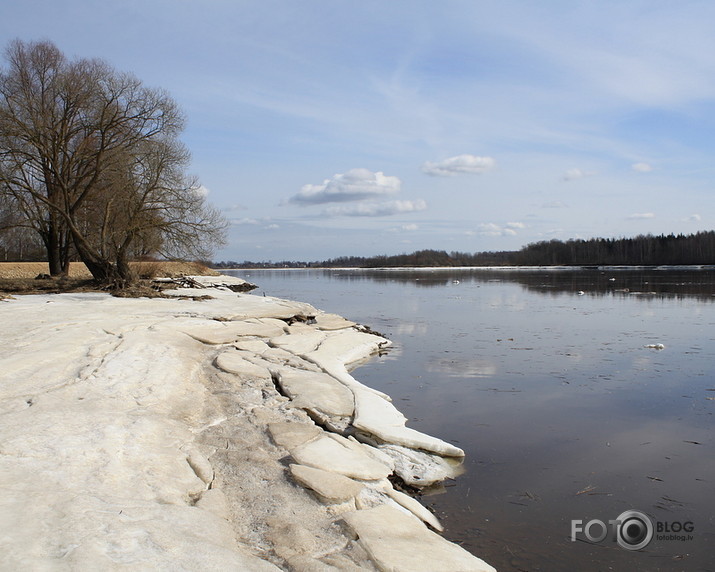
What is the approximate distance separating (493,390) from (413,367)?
227 centimetres

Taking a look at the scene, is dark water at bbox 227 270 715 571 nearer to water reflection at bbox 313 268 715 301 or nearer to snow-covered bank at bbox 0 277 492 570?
snow-covered bank at bbox 0 277 492 570

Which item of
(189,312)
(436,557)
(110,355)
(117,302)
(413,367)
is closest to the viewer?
(436,557)

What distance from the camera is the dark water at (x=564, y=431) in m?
4.17

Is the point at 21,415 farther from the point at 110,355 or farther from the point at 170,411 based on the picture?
the point at 110,355

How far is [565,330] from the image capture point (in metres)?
15.3

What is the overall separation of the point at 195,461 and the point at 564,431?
4.34 m

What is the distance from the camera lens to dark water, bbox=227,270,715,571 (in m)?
4.17

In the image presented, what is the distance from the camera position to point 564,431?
21.7ft

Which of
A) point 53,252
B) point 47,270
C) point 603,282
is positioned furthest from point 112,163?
point 603,282

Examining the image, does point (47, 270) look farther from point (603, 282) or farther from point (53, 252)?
point (603, 282)

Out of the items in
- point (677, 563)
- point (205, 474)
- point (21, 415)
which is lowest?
point (677, 563)

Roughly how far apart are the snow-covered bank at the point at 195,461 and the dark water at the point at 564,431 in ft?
1.84

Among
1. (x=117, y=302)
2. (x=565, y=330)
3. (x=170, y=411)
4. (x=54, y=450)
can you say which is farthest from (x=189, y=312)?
(x=565, y=330)

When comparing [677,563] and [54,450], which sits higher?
[54,450]
